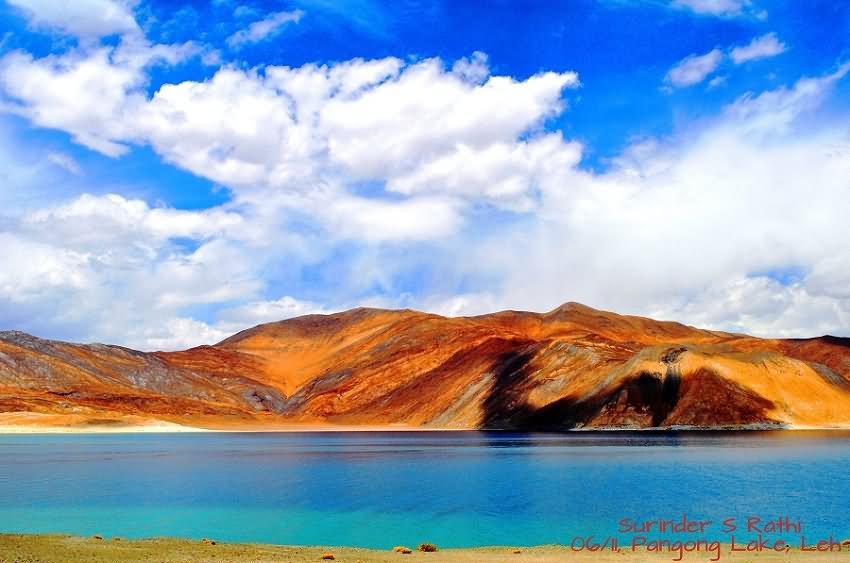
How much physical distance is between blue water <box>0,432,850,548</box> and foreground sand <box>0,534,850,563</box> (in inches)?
119

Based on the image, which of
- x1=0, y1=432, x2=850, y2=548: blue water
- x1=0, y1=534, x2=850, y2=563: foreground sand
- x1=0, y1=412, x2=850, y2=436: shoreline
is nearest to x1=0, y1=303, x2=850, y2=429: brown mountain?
x1=0, y1=412, x2=850, y2=436: shoreline

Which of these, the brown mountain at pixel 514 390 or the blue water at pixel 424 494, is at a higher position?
the brown mountain at pixel 514 390

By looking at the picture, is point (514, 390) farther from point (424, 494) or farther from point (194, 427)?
point (424, 494)

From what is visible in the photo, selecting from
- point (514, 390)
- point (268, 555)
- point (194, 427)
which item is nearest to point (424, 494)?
point (268, 555)

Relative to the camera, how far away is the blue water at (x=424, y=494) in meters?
32.3

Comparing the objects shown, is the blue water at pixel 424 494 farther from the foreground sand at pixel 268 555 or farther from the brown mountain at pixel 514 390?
the brown mountain at pixel 514 390

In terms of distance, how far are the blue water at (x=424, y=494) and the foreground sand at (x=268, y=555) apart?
3.01 meters

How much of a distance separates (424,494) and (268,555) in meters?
19.1

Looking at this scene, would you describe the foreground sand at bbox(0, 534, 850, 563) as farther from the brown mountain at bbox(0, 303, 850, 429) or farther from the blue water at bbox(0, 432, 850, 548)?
the brown mountain at bbox(0, 303, 850, 429)

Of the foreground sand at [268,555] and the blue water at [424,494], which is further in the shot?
the blue water at [424,494]

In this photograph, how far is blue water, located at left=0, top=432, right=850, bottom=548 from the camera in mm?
32344

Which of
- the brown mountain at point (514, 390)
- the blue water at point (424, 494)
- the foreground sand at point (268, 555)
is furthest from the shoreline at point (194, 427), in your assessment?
the foreground sand at point (268, 555)

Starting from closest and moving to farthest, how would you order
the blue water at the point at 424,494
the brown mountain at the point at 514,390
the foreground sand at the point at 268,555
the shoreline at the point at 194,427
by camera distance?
the foreground sand at the point at 268,555
the blue water at the point at 424,494
the shoreline at the point at 194,427
the brown mountain at the point at 514,390

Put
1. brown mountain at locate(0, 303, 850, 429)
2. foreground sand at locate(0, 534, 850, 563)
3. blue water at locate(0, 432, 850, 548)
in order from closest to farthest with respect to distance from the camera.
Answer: foreground sand at locate(0, 534, 850, 563) < blue water at locate(0, 432, 850, 548) < brown mountain at locate(0, 303, 850, 429)
